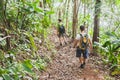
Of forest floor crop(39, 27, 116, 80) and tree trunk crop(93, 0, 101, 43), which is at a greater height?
tree trunk crop(93, 0, 101, 43)

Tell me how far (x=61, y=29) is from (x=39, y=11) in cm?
690

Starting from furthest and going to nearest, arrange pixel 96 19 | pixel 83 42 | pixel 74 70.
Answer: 1. pixel 96 19
2. pixel 74 70
3. pixel 83 42

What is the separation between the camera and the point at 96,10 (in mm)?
9781

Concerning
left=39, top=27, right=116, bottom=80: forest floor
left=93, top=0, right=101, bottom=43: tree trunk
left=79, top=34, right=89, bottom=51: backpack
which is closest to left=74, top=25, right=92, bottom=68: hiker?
left=79, top=34, right=89, bottom=51: backpack

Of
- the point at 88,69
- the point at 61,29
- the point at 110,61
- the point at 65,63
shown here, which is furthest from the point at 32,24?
the point at 61,29

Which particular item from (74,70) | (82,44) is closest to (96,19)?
(82,44)

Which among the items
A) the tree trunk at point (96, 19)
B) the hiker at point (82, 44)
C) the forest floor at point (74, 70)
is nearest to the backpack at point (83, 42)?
the hiker at point (82, 44)

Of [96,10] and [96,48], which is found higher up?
[96,10]

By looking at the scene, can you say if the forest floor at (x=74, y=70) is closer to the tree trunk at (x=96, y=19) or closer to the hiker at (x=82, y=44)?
the hiker at (x=82, y=44)

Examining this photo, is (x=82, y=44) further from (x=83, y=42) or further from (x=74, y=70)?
(x=74, y=70)

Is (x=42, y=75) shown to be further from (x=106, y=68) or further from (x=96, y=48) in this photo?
(x=96, y=48)

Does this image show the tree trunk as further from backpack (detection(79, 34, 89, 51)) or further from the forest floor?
backpack (detection(79, 34, 89, 51))

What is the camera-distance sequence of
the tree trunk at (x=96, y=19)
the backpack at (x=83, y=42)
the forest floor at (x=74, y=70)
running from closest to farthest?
1. the forest floor at (x=74, y=70)
2. the backpack at (x=83, y=42)
3. the tree trunk at (x=96, y=19)

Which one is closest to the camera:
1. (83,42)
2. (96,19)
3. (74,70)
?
(83,42)
